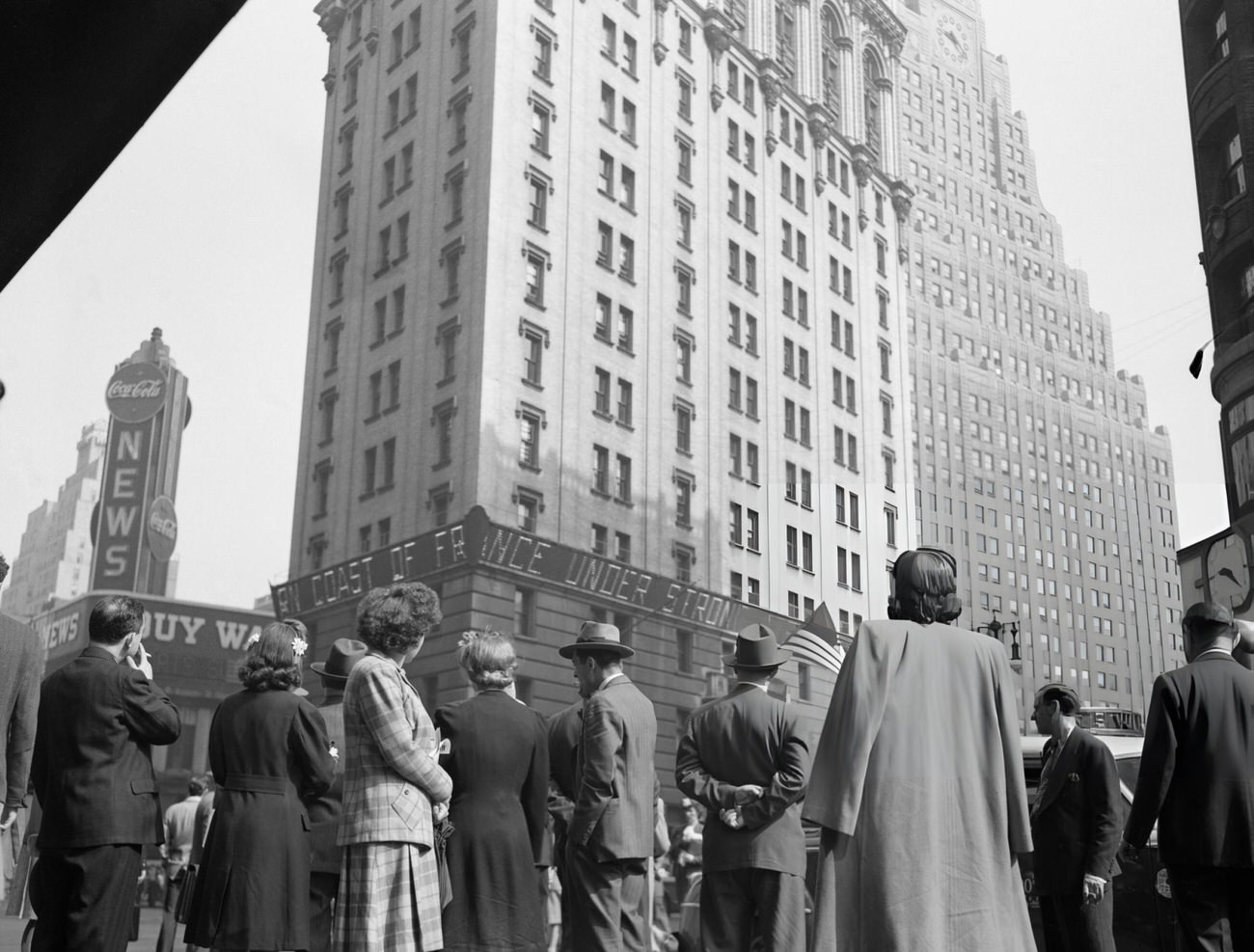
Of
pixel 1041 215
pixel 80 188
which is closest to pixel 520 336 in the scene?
pixel 80 188

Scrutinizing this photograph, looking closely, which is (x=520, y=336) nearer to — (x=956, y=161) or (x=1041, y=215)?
(x=956, y=161)

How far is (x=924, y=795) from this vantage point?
4246 mm

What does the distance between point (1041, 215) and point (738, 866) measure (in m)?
92.5

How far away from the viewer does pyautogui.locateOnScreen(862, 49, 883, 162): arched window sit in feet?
205

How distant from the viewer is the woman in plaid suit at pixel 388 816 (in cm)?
493

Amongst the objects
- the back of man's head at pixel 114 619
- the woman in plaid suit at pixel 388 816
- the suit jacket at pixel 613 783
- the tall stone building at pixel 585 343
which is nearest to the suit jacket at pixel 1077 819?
the suit jacket at pixel 613 783

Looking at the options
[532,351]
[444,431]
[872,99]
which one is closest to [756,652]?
[444,431]

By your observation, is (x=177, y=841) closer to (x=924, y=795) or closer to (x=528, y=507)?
(x=924, y=795)

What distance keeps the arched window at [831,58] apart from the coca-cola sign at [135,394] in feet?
118

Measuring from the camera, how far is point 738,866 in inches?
242

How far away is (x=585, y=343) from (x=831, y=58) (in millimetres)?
26465

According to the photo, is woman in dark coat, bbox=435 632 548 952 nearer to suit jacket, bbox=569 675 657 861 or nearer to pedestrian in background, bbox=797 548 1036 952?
suit jacket, bbox=569 675 657 861

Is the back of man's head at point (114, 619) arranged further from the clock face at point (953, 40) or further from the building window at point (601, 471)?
the clock face at point (953, 40)

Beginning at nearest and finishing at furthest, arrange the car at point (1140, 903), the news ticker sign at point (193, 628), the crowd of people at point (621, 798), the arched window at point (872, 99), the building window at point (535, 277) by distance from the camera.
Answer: the crowd of people at point (621, 798) → the car at point (1140, 903) → the building window at point (535, 277) → the news ticker sign at point (193, 628) → the arched window at point (872, 99)
